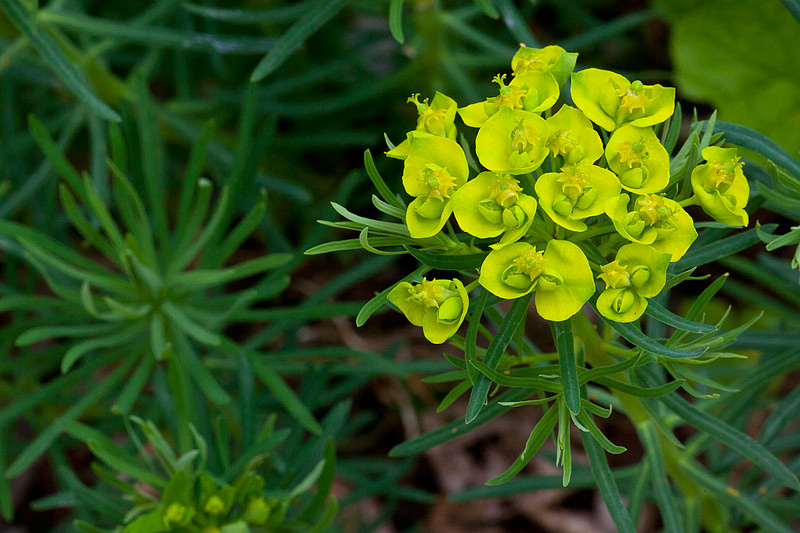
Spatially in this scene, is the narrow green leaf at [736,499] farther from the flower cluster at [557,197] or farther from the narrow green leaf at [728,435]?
the flower cluster at [557,197]

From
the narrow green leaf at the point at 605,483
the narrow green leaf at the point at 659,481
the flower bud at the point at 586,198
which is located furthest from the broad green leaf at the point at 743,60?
the flower bud at the point at 586,198

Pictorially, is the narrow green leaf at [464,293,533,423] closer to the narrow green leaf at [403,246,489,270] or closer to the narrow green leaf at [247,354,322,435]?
the narrow green leaf at [403,246,489,270]

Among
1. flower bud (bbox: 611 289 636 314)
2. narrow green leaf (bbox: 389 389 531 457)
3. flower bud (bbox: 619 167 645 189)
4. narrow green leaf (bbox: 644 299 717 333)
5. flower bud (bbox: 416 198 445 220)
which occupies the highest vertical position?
flower bud (bbox: 416 198 445 220)

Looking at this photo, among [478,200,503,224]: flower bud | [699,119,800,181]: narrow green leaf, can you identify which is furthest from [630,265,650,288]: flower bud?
[699,119,800,181]: narrow green leaf

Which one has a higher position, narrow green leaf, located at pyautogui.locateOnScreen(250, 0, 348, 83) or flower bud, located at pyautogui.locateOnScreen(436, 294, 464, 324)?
narrow green leaf, located at pyautogui.locateOnScreen(250, 0, 348, 83)

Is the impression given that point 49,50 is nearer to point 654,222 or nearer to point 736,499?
point 654,222

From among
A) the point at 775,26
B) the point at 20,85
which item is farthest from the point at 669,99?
the point at 20,85
